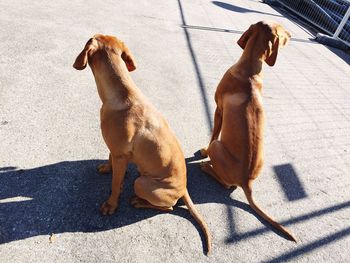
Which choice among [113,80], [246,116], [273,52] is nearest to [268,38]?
[273,52]

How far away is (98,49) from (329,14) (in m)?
12.5

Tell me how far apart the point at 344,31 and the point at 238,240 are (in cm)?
1109

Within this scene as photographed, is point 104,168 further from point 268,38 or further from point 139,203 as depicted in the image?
point 268,38

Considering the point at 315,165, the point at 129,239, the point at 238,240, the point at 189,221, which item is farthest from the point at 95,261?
the point at 315,165

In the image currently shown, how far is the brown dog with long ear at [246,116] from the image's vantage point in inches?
133

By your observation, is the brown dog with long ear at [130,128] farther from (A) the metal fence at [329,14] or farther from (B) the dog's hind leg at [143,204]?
(A) the metal fence at [329,14]

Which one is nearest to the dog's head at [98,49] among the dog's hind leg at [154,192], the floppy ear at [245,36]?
the dog's hind leg at [154,192]

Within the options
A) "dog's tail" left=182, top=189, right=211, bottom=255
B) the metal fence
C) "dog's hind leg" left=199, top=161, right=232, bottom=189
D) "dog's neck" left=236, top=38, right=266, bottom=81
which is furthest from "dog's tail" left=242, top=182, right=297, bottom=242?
the metal fence

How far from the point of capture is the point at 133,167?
3.91m

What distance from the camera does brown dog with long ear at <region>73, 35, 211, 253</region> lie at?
2.79 m

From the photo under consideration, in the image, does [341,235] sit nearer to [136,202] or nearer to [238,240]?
[238,240]

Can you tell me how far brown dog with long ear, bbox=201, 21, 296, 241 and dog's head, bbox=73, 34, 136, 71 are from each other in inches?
56.4

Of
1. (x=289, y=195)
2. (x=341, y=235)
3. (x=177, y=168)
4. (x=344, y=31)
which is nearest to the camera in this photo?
(x=177, y=168)

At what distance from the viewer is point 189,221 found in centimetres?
338
